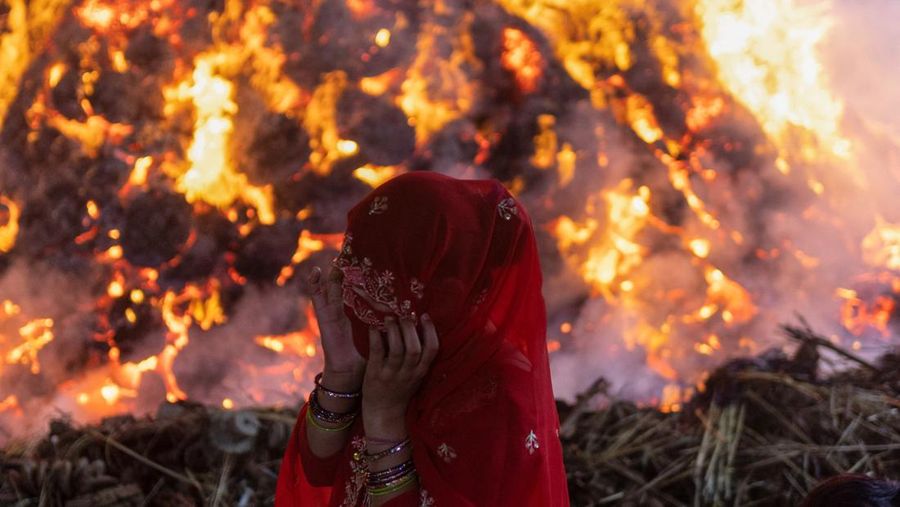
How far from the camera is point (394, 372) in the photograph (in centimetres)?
200

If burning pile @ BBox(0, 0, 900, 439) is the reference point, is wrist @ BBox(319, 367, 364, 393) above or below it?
above

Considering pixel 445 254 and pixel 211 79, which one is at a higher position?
pixel 445 254

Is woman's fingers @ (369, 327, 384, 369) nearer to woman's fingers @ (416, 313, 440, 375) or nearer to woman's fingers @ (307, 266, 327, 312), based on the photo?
woman's fingers @ (416, 313, 440, 375)

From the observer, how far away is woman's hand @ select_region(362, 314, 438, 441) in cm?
196

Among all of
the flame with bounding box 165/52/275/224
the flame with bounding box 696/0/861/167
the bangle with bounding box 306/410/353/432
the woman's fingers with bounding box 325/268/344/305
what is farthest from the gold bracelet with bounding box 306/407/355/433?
the flame with bounding box 696/0/861/167

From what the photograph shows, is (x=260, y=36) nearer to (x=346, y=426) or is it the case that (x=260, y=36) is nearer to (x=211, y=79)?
(x=211, y=79)

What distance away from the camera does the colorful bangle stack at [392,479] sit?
2.06 meters

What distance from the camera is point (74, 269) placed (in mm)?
5379

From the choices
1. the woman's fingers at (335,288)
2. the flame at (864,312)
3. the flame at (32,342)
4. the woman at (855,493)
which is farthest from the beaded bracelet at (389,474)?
the flame at (864,312)

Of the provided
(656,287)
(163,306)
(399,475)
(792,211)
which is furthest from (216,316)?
(792,211)

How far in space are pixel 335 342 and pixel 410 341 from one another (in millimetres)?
371

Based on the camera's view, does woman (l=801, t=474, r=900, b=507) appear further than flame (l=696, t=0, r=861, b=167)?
No

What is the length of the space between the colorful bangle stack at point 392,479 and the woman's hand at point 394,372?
0.24ft

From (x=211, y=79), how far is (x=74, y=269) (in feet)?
4.99
